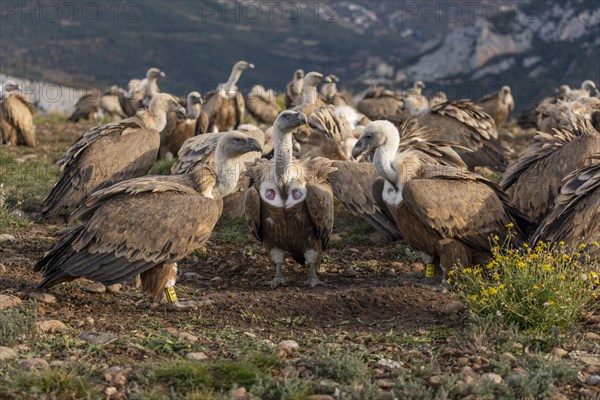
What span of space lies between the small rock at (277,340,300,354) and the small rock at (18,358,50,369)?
1436 millimetres

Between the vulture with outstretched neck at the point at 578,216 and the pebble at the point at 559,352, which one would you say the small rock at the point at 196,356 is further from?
the vulture with outstretched neck at the point at 578,216

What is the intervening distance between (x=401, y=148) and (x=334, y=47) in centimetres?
9116

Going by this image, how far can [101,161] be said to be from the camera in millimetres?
11539

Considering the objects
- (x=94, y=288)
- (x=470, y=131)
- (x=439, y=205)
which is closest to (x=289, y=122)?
(x=439, y=205)

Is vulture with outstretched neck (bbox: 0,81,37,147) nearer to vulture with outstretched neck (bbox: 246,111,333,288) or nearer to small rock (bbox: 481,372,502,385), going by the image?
vulture with outstretched neck (bbox: 246,111,333,288)

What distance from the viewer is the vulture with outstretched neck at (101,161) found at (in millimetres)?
11297

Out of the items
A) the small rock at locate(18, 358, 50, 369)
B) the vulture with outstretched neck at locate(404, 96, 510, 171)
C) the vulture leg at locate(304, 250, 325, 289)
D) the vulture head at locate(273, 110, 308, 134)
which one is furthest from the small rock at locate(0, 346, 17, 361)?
the vulture with outstretched neck at locate(404, 96, 510, 171)

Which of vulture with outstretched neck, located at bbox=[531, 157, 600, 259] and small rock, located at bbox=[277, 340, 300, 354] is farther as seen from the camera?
vulture with outstretched neck, located at bbox=[531, 157, 600, 259]

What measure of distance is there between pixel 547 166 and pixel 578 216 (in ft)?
6.61

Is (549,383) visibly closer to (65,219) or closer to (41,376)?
(41,376)

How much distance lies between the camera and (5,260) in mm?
9094

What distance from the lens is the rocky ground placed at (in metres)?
5.50

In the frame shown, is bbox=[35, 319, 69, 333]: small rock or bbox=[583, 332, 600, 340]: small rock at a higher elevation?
bbox=[583, 332, 600, 340]: small rock

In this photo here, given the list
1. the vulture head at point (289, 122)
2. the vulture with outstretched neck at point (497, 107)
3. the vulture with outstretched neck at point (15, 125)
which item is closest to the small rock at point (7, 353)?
the vulture head at point (289, 122)
